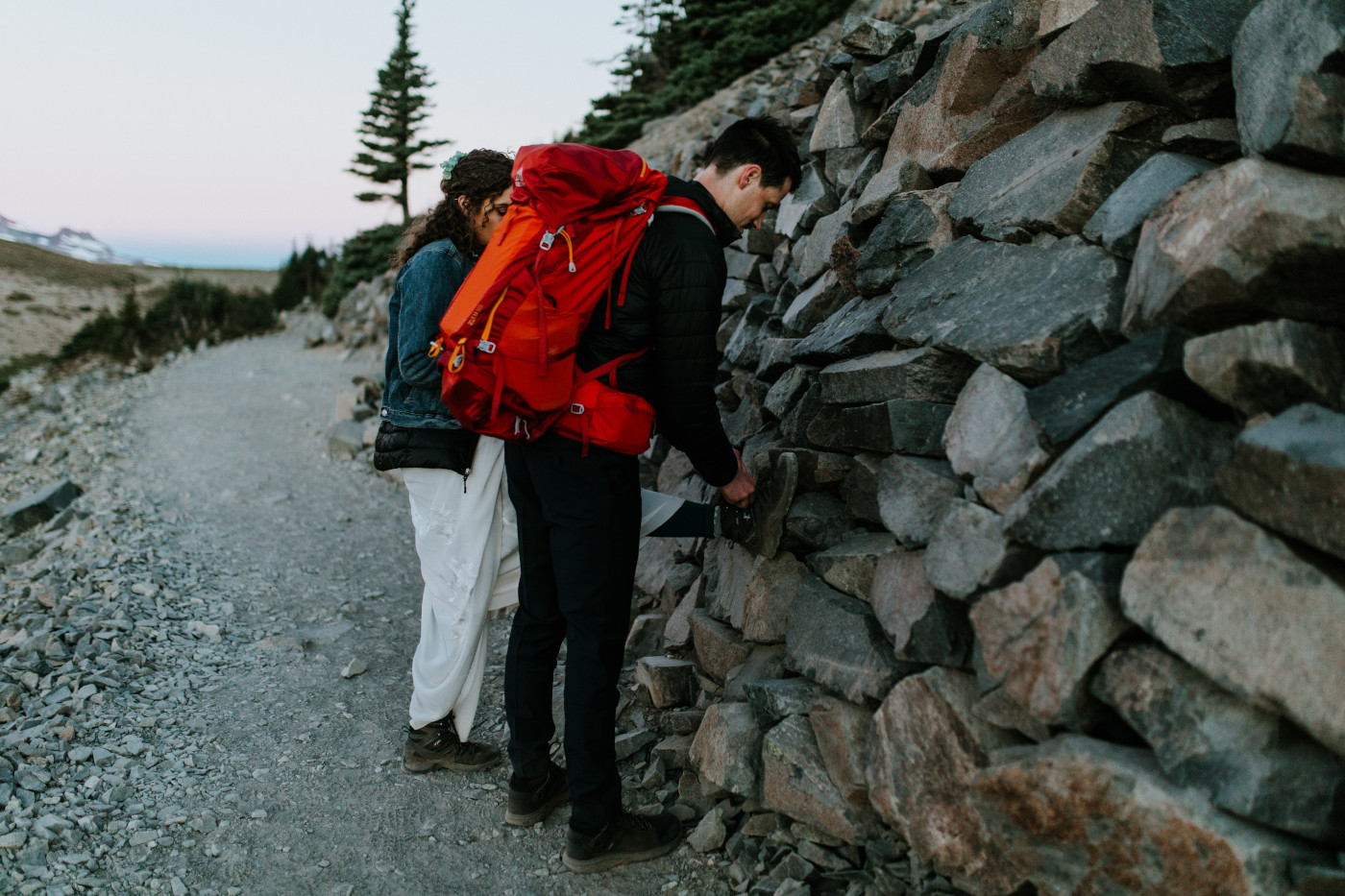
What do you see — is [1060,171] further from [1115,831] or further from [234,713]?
[234,713]

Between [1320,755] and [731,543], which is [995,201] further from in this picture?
[1320,755]

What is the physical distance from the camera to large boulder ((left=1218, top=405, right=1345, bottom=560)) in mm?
1764

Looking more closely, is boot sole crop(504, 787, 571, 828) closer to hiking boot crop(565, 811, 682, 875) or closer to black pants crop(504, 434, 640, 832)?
hiking boot crop(565, 811, 682, 875)

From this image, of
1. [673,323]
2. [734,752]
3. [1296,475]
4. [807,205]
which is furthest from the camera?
[807,205]

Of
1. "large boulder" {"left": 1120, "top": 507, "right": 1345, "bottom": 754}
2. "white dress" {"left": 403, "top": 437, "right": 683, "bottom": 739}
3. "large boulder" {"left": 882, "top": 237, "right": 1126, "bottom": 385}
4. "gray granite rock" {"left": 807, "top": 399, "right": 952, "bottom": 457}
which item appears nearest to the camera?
"large boulder" {"left": 1120, "top": 507, "right": 1345, "bottom": 754}

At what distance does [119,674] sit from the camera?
4.29 meters

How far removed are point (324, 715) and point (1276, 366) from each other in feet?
13.4

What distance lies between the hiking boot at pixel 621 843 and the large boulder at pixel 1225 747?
1.76 meters

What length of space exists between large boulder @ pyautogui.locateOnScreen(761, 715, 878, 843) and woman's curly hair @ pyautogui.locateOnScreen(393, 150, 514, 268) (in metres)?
2.25

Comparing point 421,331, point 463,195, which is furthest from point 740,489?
point 463,195

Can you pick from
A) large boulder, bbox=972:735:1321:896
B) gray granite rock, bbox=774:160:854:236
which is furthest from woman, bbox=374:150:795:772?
gray granite rock, bbox=774:160:854:236

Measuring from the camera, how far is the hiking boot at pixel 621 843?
3033 mm

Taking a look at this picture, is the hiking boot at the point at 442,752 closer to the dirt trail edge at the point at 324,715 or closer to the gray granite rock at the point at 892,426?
the dirt trail edge at the point at 324,715

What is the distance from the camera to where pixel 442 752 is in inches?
145
